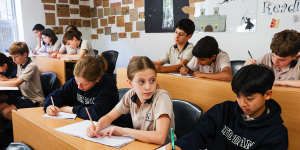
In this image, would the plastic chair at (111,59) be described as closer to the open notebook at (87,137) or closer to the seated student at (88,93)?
the seated student at (88,93)

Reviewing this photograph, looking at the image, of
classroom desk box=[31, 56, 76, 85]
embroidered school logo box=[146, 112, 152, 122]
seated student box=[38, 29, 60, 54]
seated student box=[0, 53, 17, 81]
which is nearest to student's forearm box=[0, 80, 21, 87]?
seated student box=[0, 53, 17, 81]

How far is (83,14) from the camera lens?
19.2 feet

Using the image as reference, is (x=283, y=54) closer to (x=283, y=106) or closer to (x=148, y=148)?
(x=283, y=106)

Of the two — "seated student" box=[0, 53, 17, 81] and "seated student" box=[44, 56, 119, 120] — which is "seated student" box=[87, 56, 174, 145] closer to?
"seated student" box=[44, 56, 119, 120]

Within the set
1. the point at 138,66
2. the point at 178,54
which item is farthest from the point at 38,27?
the point at 138,66

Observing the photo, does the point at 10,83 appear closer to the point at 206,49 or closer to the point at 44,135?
the point at 44,135

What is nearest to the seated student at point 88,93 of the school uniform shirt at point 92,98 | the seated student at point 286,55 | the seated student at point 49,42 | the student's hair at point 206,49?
the school uniform shirt at point 92,98

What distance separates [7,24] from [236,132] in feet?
17.4

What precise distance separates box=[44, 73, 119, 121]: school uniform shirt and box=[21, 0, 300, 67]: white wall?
2236 millimetres

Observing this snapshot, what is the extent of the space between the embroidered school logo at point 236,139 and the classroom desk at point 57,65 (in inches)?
101

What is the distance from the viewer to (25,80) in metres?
2.65

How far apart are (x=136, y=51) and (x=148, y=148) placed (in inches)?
156

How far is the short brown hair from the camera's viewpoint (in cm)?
173

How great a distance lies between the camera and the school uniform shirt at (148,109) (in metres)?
1.26
